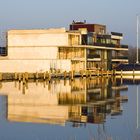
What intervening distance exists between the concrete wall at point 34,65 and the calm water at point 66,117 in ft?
131

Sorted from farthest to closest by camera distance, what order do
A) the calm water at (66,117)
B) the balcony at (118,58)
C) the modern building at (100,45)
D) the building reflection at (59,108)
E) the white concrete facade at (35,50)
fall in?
1. the balcony at (118,58)
2. the modern building at (100,45)
3. the white concrete facade at (35,50)
4. the building reflection at (59,108)
5. the calm water at (66,117)

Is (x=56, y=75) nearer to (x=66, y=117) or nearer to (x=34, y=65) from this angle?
(x=34, y=65)

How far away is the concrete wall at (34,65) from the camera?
85.2 metres

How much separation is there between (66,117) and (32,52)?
60.4 metres

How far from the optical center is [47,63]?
85812 mm

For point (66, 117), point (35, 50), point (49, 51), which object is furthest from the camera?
point (35, 50)

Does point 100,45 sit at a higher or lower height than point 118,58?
higher

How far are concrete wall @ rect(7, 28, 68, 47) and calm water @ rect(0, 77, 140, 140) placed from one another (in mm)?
43751

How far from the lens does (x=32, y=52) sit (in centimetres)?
8975

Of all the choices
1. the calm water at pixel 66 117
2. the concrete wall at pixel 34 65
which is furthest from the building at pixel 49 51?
the calm water at pixel 66 117

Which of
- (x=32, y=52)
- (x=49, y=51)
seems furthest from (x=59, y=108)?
(x=32, y=52)

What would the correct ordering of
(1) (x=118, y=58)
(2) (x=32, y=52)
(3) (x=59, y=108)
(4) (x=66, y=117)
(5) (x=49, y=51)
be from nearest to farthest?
(4) (x=66, y=117) → (3) (x=59, y=108) → (5) (x=49, y=51) → (2) (x=32, y=52) → (1) (x=118, y=58)

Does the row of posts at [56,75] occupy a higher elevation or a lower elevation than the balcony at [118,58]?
lower

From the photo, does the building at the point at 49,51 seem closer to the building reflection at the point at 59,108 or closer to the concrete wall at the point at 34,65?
the concrete wall at the point at 34,65
